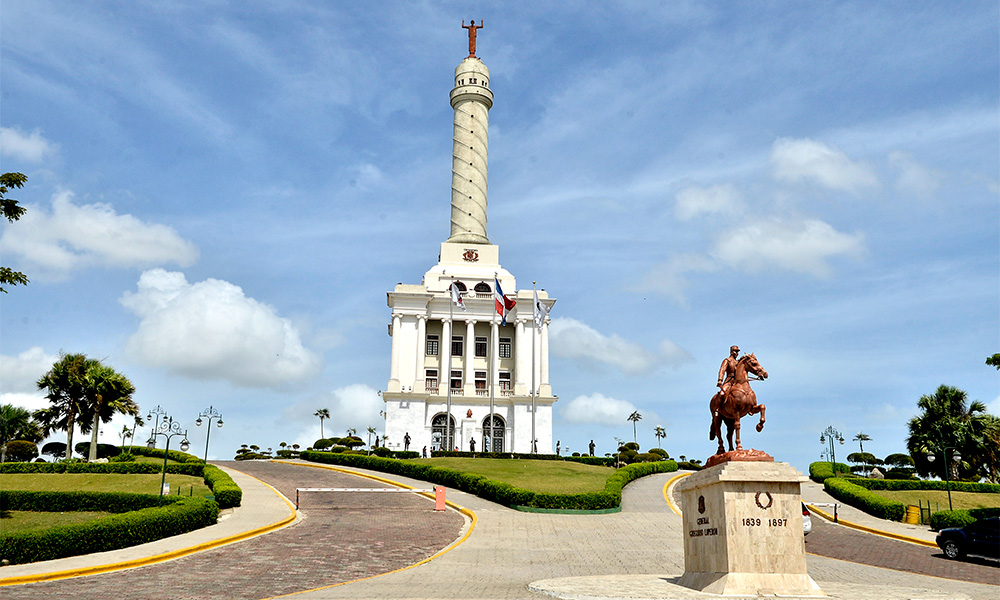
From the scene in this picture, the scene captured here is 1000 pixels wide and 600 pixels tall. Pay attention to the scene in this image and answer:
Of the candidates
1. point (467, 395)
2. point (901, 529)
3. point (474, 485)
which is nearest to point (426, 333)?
point (467, 395)

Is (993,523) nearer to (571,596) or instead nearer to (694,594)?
(694,594)

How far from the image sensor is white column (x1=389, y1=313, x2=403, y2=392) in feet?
232

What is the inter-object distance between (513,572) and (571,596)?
516cm

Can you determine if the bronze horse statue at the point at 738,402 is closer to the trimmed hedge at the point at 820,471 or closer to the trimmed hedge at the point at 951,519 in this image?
the trimmed hedge at the point at 951,519

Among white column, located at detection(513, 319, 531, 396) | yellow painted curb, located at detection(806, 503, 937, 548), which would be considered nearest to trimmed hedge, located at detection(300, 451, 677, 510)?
yellow painted curb, located at detection(806, 503, 937, 548)

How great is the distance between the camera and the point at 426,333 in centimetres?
7712

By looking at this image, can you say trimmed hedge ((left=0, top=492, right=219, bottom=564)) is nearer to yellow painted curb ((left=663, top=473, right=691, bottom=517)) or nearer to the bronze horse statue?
the bronze horse statue

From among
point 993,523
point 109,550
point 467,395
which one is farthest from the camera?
point 467,395

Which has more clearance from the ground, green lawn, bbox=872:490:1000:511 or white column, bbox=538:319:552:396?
white column, bbox=538:319:552:396

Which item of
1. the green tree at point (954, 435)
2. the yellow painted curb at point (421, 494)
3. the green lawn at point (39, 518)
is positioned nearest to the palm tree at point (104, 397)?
the yellow painted curb at point (421, 494)

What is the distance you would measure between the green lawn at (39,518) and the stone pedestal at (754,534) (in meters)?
23.4

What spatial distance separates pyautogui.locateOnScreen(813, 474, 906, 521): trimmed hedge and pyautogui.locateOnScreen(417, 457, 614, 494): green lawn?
12.5 meters

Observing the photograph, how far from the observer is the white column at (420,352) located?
7119 cm

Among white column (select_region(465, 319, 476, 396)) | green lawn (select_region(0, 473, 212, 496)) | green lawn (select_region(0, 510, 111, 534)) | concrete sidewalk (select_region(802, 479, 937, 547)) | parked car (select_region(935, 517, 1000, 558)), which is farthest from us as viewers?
white column (select_region(465, 319, 476, 396))
